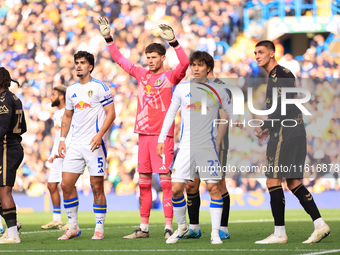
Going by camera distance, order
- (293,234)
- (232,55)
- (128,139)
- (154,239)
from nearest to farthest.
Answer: (154,239) → (293,234) → (128,139) → (232,55)

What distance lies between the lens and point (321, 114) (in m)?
13.9

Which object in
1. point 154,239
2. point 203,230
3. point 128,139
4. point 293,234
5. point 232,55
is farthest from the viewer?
point 232,55

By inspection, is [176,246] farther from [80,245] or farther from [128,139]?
[128,139]

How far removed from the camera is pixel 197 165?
4.79 m

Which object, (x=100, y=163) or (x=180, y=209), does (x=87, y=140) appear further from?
(x=180, y=209)

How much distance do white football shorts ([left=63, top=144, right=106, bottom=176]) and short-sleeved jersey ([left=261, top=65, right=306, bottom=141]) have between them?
1809 mm

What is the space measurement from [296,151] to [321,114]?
9468 millimetres

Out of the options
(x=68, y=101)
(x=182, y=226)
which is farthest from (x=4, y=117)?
(x=182, y=226)

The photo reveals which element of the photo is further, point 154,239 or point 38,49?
point 38,49

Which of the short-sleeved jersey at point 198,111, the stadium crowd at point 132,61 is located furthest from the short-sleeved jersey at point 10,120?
the stadium crowd at point 132,61

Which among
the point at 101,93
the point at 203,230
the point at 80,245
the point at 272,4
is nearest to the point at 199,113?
the point at 101,93

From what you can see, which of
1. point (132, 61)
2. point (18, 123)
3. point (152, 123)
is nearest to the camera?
point (18, 123)

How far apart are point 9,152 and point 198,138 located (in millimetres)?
1862

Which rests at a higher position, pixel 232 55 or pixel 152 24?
pixel 152 24
